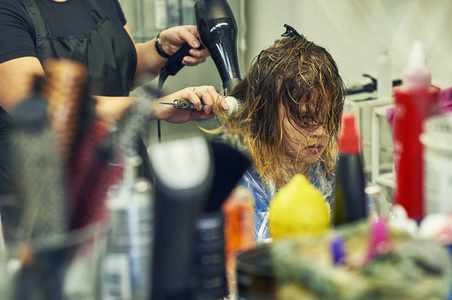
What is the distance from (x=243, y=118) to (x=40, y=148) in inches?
41.0

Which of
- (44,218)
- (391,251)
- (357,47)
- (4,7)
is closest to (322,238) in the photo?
(391,251)

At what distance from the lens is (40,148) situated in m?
0.51

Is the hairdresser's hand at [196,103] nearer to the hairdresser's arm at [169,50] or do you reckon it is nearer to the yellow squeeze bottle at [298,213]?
the hairdresser's arm at [169,50]

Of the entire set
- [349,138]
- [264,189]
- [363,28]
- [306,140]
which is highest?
[363,28]

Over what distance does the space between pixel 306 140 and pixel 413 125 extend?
2.56ft

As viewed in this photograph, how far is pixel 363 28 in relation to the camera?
3.01m

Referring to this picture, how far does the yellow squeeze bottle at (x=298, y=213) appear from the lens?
593 millimetres

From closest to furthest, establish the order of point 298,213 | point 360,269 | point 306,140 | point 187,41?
1. point 360,269
2. point 298,213
3. point 306,140
4. point 187,41

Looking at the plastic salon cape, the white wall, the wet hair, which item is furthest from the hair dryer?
the white wall

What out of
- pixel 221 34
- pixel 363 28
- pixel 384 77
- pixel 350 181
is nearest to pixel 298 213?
pixel 350 181

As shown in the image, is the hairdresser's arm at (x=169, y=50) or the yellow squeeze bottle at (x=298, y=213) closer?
the yellow squeeze bottle at (x=298, y=213)

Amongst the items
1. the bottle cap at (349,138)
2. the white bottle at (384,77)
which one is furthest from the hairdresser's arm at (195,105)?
the white bottle at (384,77)

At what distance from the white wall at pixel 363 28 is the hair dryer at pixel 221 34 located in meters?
1.50

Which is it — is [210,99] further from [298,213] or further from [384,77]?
[384,77]
